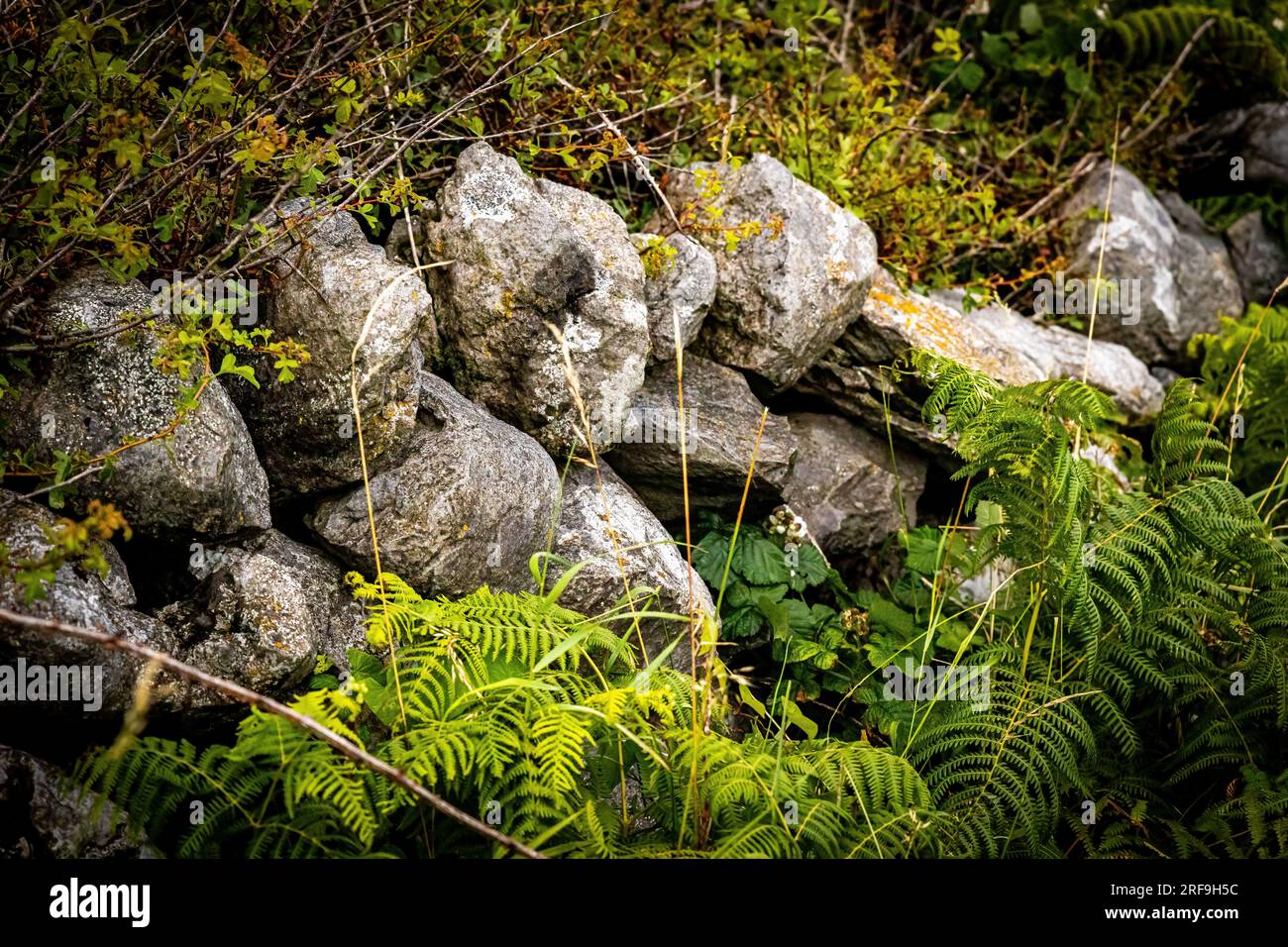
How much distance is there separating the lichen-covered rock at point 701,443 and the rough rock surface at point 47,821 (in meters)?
2.32

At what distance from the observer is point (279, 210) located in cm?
354

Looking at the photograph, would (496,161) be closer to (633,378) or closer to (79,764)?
(633,378)

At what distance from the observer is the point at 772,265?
15.1ft

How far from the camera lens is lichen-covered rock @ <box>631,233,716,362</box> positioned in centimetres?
436

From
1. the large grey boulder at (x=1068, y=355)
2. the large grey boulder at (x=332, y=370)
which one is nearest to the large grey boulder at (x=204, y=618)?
the large grey boulder at (x=332, y=370)

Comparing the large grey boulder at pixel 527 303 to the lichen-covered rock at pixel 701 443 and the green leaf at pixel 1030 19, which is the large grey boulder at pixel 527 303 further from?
the green leaf at pixel 1030 19

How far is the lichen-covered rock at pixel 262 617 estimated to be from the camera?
310 cm

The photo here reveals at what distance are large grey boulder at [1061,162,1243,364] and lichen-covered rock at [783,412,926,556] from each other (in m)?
2.06

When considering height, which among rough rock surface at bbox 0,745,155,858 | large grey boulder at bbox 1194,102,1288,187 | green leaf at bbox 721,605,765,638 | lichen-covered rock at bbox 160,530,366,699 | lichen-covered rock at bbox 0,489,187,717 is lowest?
green leaf at bbox 721,605,765,638

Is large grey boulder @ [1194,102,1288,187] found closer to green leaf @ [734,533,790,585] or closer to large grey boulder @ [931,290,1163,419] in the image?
large grey boulder @ [931,290,1163,419]

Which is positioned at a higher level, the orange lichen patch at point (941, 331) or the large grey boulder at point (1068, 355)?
the orange lichen patch at point (941, 331)

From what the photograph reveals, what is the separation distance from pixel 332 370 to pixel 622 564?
4.24 feet

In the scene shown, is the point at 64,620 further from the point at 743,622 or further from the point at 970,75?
the point at 970,75

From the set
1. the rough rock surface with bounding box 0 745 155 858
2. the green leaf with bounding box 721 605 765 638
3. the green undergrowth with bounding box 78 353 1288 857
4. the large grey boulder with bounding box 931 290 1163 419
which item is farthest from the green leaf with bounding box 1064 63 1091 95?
the rough rock surface with bounding box 0 745 155 858
